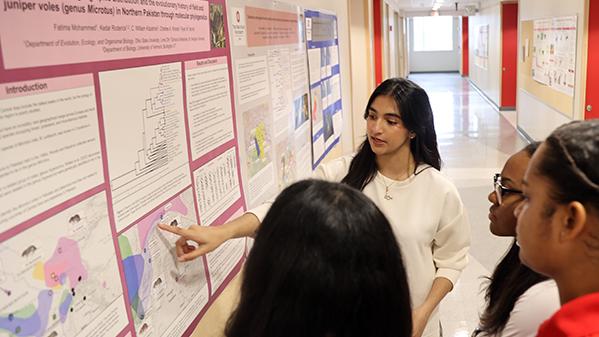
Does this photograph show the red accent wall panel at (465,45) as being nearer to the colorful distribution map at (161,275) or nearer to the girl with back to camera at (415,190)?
the girl with back to camera at (415,190)

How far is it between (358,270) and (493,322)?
1037 millimetres

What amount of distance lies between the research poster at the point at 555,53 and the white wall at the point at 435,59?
20.2m

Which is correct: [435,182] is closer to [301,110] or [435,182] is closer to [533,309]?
[533,309]

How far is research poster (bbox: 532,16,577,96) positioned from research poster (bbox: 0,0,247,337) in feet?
22.4

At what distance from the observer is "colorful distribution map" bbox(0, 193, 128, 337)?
1025mm

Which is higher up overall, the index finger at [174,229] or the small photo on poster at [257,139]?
the small photo on poster at [257,139]

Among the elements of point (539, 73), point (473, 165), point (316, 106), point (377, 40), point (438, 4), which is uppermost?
point (438, 4)

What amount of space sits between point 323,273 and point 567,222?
1.55ft

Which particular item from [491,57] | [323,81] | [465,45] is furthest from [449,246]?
[465,45]

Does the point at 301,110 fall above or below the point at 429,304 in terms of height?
above

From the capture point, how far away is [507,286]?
1.80 meters

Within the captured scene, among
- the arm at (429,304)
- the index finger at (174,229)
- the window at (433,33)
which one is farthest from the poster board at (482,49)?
the index finger at (174,229)

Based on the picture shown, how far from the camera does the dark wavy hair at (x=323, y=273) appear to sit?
2.98ft

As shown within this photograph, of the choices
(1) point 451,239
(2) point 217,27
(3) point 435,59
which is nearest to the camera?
(2) point 217,27
